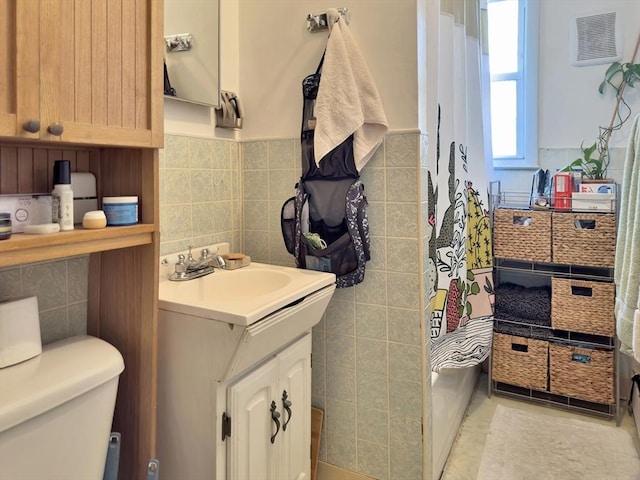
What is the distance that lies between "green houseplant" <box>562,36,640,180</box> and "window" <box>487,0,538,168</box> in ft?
1.01

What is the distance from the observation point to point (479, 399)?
2.59 m

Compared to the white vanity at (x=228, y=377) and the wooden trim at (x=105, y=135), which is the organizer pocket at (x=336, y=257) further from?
the wooden trim at (x=105, y=135)

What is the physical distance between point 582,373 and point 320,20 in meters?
2.20

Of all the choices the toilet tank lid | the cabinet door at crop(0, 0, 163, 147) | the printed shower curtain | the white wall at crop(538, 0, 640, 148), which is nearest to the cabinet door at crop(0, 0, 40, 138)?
the cabinet door at crop(0, 0, 163, 147)

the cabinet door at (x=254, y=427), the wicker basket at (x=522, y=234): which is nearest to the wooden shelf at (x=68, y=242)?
the cabinet door at (x=254, y=427)

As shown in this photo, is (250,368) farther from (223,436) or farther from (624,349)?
(624,349)

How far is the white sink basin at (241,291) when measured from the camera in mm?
1082

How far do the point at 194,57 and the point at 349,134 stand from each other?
2.15 ft

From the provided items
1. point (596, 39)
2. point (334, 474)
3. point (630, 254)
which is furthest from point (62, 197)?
point (596, 39)

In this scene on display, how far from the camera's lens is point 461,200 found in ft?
6.59

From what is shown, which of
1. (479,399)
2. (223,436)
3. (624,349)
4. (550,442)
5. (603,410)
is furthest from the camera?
(479,399)

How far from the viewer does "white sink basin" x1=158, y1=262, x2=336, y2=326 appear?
108 cm

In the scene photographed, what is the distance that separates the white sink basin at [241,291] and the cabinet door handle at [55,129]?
501 mm

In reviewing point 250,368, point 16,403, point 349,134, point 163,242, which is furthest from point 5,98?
point 349,134
